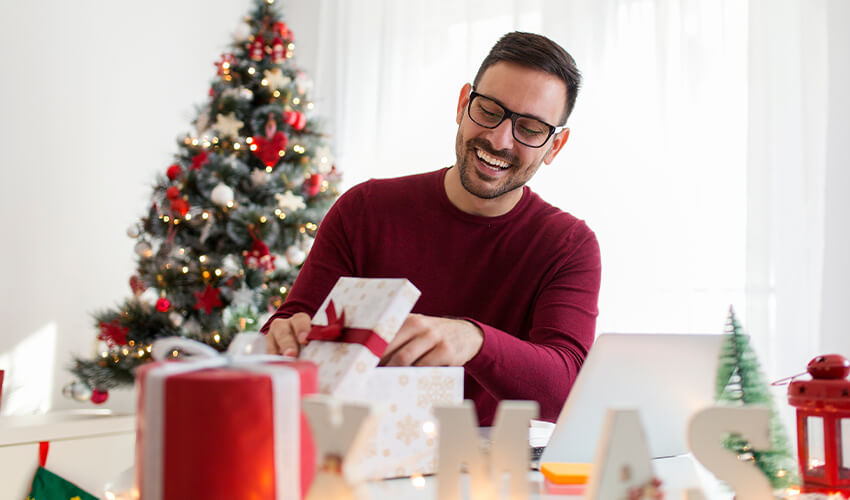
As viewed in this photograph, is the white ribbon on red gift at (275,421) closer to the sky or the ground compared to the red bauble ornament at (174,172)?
closer to the ground

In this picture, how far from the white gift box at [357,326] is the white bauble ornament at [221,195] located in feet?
6.79

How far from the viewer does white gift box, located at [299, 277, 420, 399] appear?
0.80m

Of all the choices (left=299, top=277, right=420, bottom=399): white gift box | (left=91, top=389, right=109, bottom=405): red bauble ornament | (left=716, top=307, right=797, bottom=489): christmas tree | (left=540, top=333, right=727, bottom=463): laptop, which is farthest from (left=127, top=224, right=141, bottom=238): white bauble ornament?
(left=716, top=307, right=797, bottom=489): christmas tree

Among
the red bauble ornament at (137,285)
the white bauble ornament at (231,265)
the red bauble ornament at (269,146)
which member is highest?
the red bauble ornament at (269,146)

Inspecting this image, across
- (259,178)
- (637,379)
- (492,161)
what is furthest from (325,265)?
(259,178)

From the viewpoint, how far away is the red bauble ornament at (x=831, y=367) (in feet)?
2.72

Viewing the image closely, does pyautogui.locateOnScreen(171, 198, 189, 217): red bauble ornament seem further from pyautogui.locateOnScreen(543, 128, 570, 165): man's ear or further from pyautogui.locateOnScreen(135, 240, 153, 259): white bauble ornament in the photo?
pyautogui.locateOnScreen(543, 128, 570, 165): man's ear

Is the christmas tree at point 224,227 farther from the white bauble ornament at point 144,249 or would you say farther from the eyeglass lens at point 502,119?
the eyeglass lens at point 502,119

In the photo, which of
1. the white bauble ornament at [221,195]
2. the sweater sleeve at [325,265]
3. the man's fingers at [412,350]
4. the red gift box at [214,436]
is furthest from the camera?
the white bauble ornament at [221,195]

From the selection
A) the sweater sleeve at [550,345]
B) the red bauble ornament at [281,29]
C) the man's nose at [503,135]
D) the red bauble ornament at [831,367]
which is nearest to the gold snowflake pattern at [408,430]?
the sweater sleeve at [550,345]

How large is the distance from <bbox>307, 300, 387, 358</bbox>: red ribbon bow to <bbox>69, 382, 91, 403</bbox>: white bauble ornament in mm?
2298

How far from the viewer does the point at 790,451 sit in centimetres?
83

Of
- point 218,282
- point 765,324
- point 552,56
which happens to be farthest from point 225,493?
point 765,324

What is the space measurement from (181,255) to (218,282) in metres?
0.19
